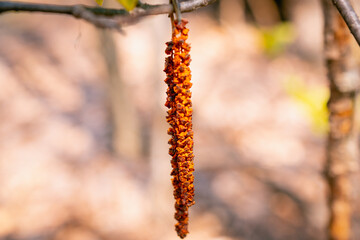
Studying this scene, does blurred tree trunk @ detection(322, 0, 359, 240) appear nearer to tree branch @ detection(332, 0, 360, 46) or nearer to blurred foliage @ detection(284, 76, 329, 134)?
tree branch @ detection(332, 0, 360, 46)

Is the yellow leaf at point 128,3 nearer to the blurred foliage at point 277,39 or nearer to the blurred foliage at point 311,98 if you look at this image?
the blurred foliage at point 311,98

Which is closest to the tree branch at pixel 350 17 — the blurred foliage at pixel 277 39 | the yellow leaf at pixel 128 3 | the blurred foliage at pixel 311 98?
the yellow leaf at pixel 128 3

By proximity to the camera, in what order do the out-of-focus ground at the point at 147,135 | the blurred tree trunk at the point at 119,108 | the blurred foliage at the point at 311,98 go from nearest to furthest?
the out-of-focus ground at the point at 147,135
the blurred tree trunk at the point at 119,108
the blurred foliage at the point at 311,98

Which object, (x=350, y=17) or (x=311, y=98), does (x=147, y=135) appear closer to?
(x=311, y=98)

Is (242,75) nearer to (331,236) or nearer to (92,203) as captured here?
(92,203)

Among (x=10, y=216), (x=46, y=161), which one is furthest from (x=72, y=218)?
(x=46, y=161)
